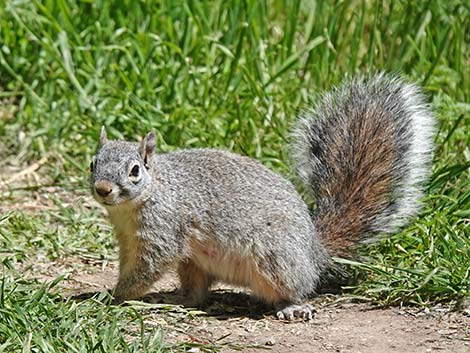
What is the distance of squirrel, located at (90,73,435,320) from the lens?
4.43m

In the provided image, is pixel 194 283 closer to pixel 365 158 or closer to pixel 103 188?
pixel 103 188

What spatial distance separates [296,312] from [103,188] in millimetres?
971

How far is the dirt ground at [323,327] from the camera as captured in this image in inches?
159

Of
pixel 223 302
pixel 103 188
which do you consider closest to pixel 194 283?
pixel 223 302

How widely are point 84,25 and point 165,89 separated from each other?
801 millimetres

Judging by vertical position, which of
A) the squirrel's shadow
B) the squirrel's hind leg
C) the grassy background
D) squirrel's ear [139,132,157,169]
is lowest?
the squirrel's shadow

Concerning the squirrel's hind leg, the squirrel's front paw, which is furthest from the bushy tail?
the squirrel's hind leg

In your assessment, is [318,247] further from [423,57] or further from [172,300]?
[423,57]

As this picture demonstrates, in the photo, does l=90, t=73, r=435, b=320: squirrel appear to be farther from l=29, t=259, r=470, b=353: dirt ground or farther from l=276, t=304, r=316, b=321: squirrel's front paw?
l=29, t=259, r=470, b=353: dirt ground

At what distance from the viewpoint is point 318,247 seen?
15.1 feet

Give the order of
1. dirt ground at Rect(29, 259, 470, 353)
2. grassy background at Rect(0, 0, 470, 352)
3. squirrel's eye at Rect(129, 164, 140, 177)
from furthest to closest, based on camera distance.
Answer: grassy background at Rect(0, 0, 470, 352) → squirrel's eye at Rect(129, 164, 140, 177) → dirt ground at Rect(29, 259, 470, 353)

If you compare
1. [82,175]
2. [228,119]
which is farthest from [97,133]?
[228,119]

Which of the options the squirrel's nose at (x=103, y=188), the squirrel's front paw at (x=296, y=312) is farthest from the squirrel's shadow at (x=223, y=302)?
the squirrel's nose at (x=103, y=188)

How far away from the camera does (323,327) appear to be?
4.32 metres
